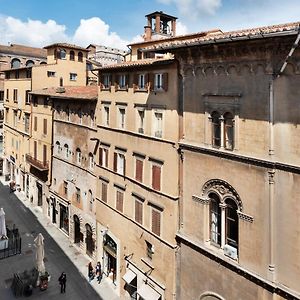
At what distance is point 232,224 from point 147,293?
7.72 m

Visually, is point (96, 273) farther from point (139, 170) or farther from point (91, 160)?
point (139, 170)

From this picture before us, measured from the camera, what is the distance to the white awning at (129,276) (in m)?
22.8

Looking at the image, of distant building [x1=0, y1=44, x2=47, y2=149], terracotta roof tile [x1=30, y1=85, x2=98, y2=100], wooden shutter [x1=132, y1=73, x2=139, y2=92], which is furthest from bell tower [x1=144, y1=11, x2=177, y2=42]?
distant building [x1=0, y1=44, x2=47, y2=149]

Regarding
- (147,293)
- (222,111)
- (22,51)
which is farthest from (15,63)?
(222,111)

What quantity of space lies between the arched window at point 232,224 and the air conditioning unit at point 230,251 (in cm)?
20

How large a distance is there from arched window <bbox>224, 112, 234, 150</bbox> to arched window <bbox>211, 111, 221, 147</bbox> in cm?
38

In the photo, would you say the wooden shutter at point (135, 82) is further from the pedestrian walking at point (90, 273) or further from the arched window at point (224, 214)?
the pedestrian walking at point (90, 273)

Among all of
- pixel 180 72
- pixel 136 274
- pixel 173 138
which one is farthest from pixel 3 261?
pixel 180 72

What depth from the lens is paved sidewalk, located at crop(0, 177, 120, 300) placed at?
2492 cm

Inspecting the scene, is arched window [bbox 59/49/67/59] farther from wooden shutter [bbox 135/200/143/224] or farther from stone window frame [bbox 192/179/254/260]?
stone window frame [bbox 192/179/254/260]

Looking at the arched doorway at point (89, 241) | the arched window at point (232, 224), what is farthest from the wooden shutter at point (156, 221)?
the arched doorway at point (89, 241)

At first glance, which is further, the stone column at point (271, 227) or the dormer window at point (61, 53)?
the dormer window at point (61, 53)

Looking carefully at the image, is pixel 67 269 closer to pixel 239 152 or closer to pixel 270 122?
pixel 239 152

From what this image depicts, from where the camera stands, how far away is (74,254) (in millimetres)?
30234
